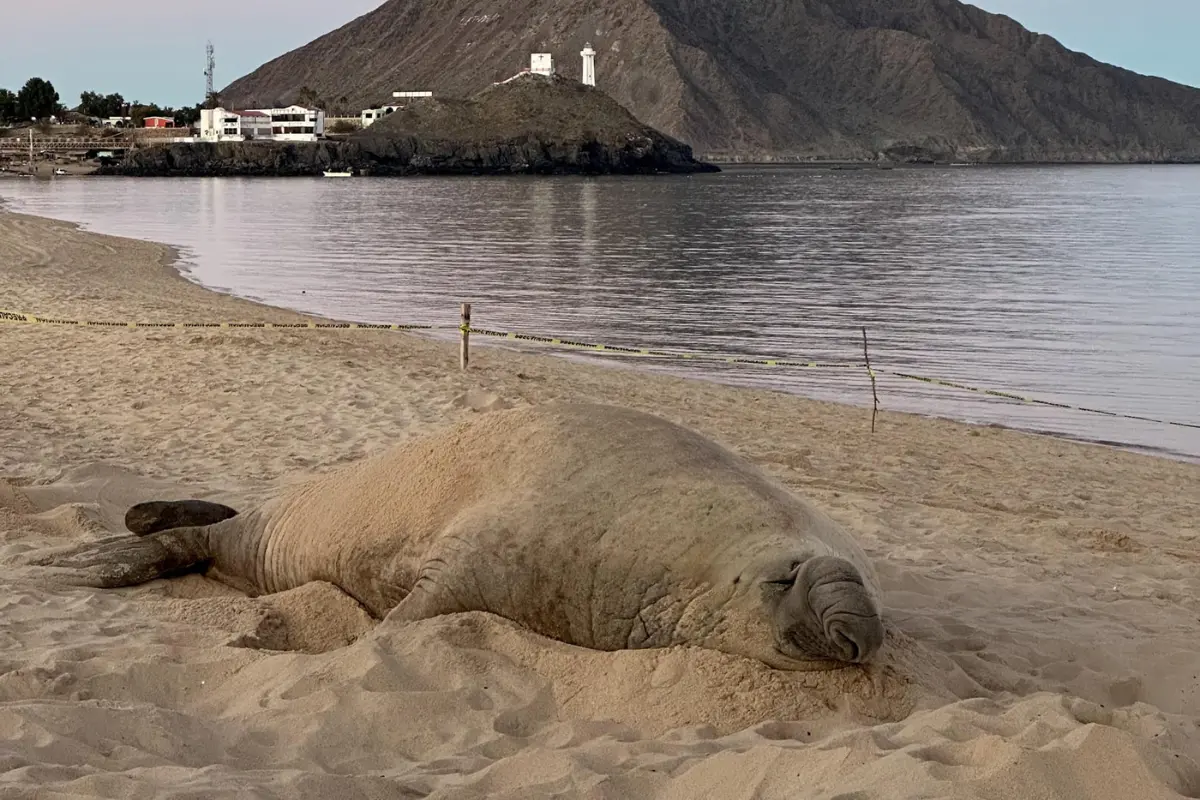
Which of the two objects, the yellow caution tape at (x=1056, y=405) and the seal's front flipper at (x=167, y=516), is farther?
the yellow caution tape at (x=1056, y=405)

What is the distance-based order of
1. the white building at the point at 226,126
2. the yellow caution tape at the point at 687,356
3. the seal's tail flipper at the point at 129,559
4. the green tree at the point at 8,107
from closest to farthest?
the seal's tail flipper at the point at 129,559 → the yellow caution tape at the point at 687,356 → the white building at the point at 226,126 → the green tree at the point at 8,107

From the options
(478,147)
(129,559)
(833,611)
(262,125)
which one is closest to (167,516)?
(129,559)

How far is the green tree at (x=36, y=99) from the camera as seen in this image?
17350cm

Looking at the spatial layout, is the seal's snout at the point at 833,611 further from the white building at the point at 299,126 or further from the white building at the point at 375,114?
the white building at the point at 375,114

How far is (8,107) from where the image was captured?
572 feet

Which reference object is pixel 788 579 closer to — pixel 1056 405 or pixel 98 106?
pixel 1056 405

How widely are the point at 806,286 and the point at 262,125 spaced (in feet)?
479

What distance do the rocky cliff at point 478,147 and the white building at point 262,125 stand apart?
363 centimetres

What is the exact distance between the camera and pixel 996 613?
611 cm

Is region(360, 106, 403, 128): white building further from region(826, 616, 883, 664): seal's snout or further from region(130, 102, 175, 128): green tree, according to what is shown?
region(826, 616, 883, 664): seal's snout

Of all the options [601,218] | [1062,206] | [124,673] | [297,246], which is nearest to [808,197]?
[1062,206]

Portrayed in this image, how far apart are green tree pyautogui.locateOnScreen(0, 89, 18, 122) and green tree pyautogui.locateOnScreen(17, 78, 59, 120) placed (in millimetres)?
715

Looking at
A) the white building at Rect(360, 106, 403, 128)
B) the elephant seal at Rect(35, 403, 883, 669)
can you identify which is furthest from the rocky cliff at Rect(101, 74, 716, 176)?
the elephant seal at Rect(35, 403, 883, 669)

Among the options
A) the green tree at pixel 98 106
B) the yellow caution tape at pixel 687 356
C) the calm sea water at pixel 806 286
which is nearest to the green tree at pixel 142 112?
the green tree at pixel 98 106
